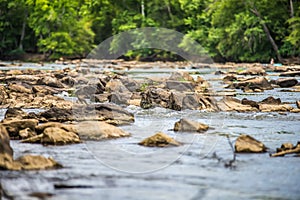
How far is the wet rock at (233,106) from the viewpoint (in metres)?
16.1

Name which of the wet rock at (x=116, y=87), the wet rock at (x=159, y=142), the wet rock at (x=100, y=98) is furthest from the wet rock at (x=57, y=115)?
the wet rock at (x=116, y=87)

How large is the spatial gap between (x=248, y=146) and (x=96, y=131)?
8.88 ft

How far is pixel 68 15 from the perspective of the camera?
73.6m

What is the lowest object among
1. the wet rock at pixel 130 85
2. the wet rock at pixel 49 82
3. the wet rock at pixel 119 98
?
the wet rock at pixel 49 82

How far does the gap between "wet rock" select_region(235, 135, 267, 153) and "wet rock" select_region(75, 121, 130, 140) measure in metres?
2.37

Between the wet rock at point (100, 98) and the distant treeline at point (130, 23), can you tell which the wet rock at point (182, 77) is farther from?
the distant treeline at point (130, 23)

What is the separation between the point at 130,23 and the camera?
72.2 metres

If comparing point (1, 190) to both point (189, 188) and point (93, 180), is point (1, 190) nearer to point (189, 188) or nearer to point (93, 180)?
point (93, 180)

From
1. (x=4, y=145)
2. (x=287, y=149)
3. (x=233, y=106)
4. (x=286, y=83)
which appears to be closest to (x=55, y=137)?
(x=4, y=145)

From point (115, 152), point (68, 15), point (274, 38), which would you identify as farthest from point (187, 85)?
point (68, 15)

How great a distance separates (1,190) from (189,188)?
82.5 inches

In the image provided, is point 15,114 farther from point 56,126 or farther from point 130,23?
point 130,23

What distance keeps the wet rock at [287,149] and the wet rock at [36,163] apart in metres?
3.16

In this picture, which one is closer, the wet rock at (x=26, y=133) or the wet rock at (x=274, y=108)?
the wet rock at (x=26, y=133)
